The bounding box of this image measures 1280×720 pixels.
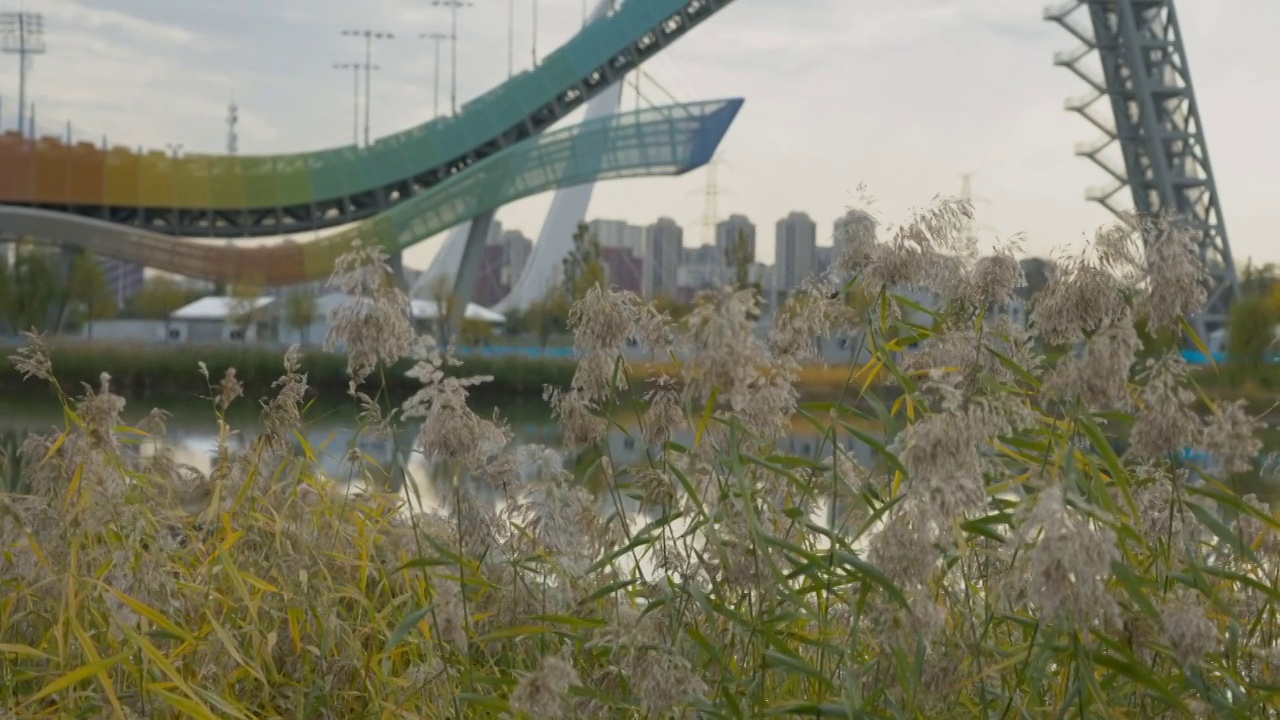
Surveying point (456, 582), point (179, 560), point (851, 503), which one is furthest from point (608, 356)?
point (179, 560)

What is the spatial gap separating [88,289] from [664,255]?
10643 millimetres

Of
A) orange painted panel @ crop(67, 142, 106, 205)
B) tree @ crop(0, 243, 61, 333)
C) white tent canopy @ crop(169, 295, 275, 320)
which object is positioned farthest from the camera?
white tent canopy @ crop(169, 295, 275, 320)

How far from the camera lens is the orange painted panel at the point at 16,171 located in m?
24.4

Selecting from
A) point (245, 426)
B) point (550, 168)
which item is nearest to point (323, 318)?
point (550, 168)

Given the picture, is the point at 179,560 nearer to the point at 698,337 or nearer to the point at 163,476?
the point at 163,476

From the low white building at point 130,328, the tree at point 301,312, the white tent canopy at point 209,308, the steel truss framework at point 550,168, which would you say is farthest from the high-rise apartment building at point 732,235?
the low white building at point 130,328

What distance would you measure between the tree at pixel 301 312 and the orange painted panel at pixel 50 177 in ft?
12.9

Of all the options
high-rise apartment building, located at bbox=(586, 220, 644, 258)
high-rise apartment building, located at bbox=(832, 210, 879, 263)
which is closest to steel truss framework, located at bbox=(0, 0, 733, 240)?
high-rise apartment building, located at bbox=(586, 220, 644, 258)

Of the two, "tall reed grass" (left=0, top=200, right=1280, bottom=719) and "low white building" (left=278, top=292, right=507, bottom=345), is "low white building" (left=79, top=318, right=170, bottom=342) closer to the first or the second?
"low white building" (left=278, top=292, right=507, bottom=345)

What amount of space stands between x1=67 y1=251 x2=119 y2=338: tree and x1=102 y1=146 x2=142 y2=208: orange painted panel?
38.4 inches

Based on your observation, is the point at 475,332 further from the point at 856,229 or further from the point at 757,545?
the point at 757,545

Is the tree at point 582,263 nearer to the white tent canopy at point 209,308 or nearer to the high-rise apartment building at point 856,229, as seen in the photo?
the white tent canopy at point 209,308

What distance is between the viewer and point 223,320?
1158 inches

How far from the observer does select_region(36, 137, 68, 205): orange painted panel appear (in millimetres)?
24484
